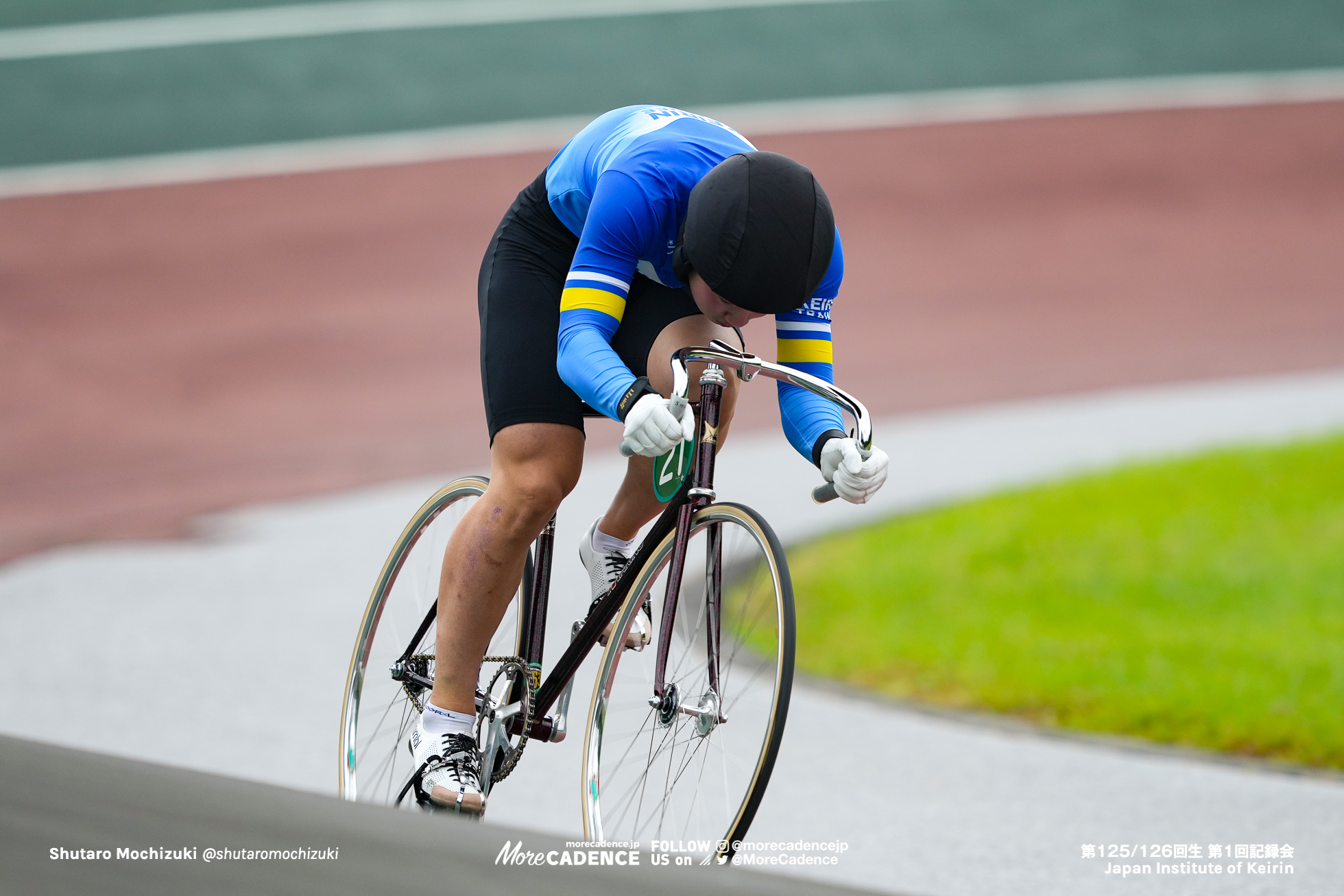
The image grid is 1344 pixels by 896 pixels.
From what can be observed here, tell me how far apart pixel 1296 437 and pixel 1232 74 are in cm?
819

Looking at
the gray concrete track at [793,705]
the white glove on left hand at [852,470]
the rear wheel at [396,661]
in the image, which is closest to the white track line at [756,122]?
→ the gray concrete track at [793,705]

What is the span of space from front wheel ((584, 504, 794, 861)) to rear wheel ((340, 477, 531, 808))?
538 mm

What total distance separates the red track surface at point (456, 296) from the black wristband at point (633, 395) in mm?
5181

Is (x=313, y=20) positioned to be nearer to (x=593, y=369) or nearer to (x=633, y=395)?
(x=593, y=369)

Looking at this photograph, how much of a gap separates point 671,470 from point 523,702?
70 centimetres

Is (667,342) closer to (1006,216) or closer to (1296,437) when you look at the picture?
(1296,437)

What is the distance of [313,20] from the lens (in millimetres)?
15227

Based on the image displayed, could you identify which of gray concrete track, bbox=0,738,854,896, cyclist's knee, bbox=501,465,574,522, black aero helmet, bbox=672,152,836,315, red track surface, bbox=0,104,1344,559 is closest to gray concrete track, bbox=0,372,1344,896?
gray concrete track, bbox=0,738,854,896

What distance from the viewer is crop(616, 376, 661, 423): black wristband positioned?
2297 millimetres

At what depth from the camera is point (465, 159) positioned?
39.5 feet

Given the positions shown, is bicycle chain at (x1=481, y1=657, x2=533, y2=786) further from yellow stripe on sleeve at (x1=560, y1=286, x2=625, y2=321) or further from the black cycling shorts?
yellow stripe on sleeve at (x1=560, y1=286, x2=625, y2=321)

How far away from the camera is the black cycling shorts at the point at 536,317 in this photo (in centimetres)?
266

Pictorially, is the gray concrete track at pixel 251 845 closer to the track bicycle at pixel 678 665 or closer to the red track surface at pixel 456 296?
the track bicycle at pixel 678 665

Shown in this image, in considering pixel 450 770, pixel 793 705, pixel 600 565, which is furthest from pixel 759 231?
pixel 793 705
